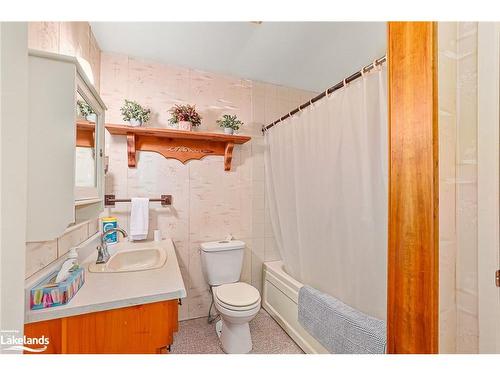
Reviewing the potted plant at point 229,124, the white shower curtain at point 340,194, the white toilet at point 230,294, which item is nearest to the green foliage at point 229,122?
the potted plant at point 229,124

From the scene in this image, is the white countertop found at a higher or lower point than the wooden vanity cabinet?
higher

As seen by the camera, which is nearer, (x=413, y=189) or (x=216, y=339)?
(x=413, y=189)

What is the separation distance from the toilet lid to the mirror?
1.07 m

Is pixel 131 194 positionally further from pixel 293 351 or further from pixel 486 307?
pixel 486 307

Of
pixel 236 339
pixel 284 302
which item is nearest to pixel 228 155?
pixel 284 302

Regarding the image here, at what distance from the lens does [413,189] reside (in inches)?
23.0

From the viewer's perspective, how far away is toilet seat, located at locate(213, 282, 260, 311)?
60.7 inches

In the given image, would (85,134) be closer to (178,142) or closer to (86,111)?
(86,111)

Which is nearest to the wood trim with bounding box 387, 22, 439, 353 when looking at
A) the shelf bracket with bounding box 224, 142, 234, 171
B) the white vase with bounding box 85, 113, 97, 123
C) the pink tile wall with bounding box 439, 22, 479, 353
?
the pink tile wall with bounding box 439, 22, 479, 353

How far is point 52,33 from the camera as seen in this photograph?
0.99 meters

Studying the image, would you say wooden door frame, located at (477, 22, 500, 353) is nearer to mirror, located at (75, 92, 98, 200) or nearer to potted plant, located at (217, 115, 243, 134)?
mirror, located at (75, 92, 98, 200)

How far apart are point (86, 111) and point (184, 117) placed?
88 centimetres

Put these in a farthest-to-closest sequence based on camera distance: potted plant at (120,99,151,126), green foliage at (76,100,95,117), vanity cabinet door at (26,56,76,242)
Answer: potted plant at (120,99,151,126), green foliage at (76,100,95,117), vanity cabinet door at (26,56,76,242)
